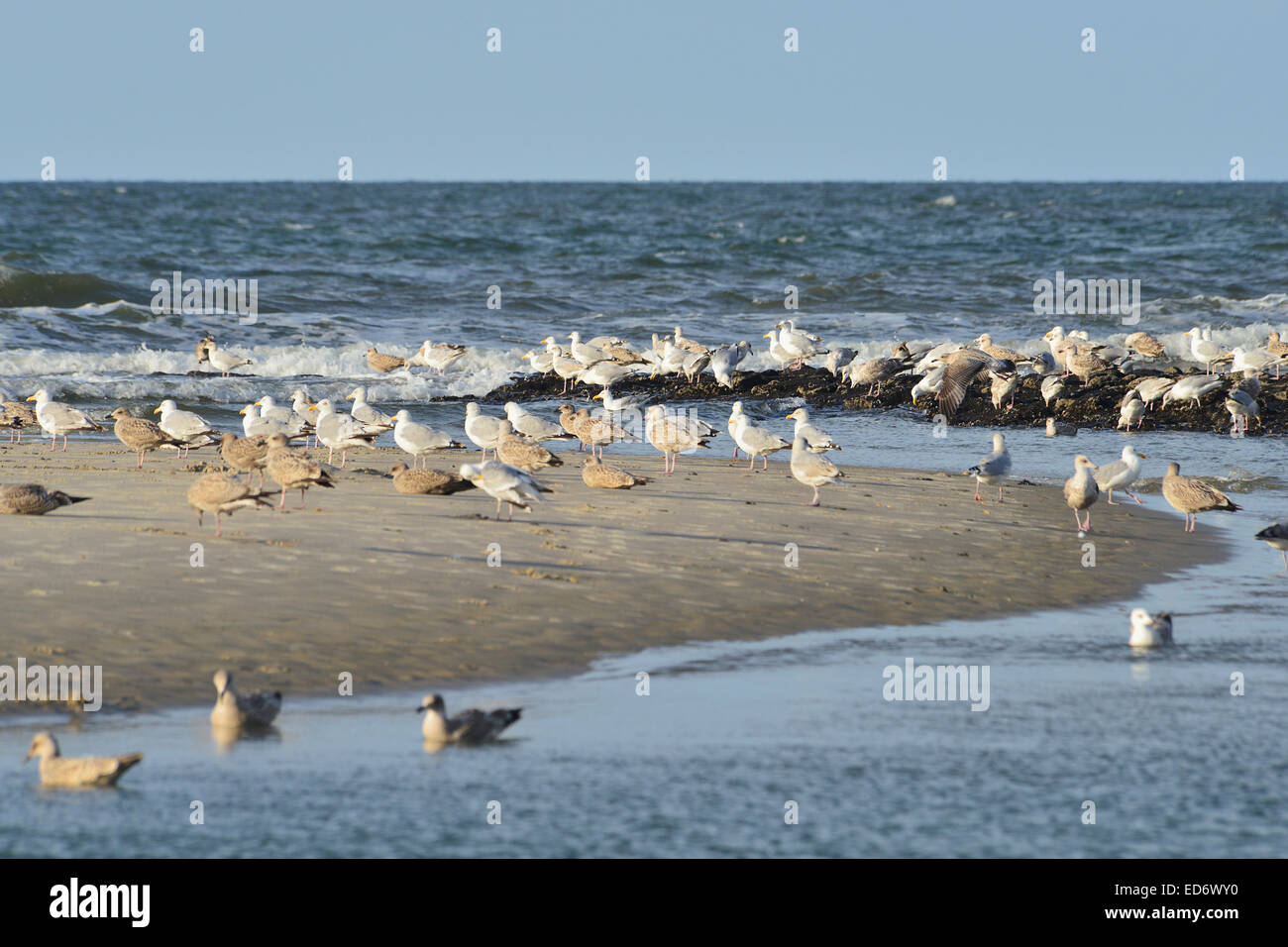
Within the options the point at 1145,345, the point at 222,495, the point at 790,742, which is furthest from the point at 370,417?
the point at 1145,345

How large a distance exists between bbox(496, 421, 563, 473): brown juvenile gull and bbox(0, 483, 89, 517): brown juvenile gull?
4.20m

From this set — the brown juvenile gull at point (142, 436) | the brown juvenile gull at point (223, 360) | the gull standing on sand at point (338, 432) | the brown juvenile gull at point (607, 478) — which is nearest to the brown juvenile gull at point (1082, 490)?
the brown juvenile gull at point (607, 478)

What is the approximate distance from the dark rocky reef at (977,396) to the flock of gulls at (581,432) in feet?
0.64

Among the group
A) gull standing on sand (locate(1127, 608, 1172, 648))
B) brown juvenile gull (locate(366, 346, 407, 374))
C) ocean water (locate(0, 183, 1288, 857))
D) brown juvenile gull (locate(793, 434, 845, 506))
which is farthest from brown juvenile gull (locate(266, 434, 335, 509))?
brown juvenile gull (locate(366, 346, 407, 374))

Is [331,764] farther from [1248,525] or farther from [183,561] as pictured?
[1248,525]

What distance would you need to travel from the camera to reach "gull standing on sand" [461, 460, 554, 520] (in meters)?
12.0

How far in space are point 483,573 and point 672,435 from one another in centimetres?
565

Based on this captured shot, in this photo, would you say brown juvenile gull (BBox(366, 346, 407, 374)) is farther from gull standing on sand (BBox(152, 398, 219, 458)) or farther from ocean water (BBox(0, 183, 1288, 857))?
gull standing on sand (BBox(152, 398, 219, 458))

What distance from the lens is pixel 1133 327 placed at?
32.9 m

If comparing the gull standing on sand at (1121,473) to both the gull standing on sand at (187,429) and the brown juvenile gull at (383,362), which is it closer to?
the gull standing on sand at (187,429)

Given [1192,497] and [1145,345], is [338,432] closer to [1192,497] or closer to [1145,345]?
[1192,497]

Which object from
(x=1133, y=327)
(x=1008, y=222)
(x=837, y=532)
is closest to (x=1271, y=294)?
(x=1133, y=327)

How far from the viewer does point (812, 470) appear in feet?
45.3

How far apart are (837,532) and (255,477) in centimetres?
491
